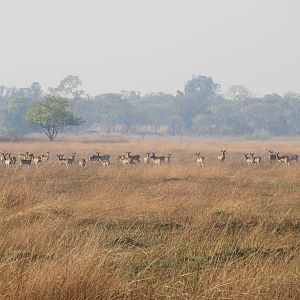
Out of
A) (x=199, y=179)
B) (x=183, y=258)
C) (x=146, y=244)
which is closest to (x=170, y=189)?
(x=199, y=179)

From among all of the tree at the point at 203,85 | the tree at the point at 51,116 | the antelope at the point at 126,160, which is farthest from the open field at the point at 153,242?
the tree at the point at 203,85

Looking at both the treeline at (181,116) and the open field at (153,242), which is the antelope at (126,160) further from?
the treeline at (181,116)

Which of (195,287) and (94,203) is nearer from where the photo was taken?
(195,287)

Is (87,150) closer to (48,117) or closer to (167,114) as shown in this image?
(48,117)

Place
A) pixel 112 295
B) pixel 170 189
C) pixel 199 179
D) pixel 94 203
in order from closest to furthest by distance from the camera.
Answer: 1. pixel 112 295
2. pixel 94 203
3. pixel 170 189
4. pixel 199 179

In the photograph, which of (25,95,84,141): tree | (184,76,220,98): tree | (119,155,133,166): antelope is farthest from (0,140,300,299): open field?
(184,76,220,98): tree

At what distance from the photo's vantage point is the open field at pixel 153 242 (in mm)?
4371

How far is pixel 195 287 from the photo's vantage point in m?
4.93

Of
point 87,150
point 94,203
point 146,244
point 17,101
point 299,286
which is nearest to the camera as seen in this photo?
point 299,286

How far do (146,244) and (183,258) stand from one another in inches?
51.6

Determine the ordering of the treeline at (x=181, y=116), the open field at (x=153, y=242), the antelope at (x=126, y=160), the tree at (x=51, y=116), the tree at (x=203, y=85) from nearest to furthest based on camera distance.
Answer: the open field at (x=153, y=242)
the antelope at (x=126, y=160)
the tree at (x=51, y=116)
the treeline at (x=181, y=116)
the tree at (x=203, y=85)

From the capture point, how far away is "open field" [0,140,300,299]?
4.37 meters

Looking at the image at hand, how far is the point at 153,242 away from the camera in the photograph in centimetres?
793

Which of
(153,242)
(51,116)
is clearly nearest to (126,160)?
(153,242)
